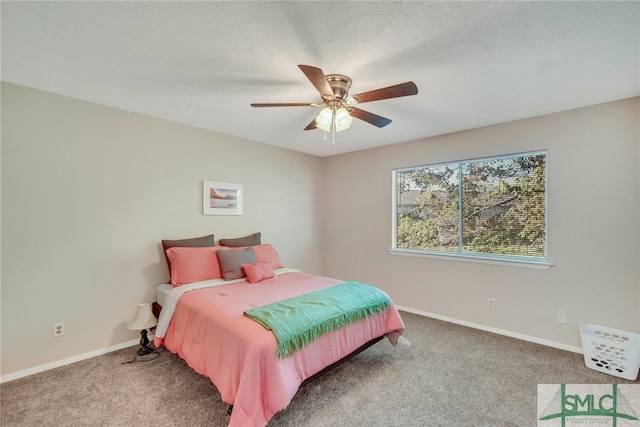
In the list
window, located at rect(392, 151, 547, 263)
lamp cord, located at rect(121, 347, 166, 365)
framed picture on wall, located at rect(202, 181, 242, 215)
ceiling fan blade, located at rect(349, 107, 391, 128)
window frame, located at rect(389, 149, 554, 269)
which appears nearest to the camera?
ceiling fan blade, located at rect(349, 107, 391, 128)

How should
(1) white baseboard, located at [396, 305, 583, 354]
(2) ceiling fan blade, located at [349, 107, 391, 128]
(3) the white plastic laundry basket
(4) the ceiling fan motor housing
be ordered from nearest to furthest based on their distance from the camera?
(4) the ceiling fan motor housing
(2) ceiling fan blade, located at [349, 107, 391, 128]
(3) the white plastic laundry basket
(1) white baseboard, located at [396, 305, 583, 354]

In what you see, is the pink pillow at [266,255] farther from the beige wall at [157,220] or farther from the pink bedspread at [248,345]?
the pink bedspread at [248,345]

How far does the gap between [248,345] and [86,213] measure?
214 cm

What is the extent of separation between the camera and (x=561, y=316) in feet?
9.22

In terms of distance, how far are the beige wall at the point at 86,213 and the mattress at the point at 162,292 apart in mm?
140

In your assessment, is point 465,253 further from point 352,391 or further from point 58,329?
point 58,329

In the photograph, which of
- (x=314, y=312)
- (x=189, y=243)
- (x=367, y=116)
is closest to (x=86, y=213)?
(x=189, y=243)

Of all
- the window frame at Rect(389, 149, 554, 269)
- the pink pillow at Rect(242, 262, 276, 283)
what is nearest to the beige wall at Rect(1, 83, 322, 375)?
the pink pillow at Rect(242, 262, 276, 283)

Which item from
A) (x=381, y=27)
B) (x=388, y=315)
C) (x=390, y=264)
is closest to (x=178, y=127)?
(x=381, y=27)

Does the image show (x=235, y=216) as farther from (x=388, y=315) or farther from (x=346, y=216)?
(x=388, y=315)

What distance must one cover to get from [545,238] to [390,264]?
187 centimetres

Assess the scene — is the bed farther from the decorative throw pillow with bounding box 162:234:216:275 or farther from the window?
the window

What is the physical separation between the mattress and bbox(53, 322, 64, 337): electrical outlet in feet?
2.48

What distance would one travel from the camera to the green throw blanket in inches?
73.0
